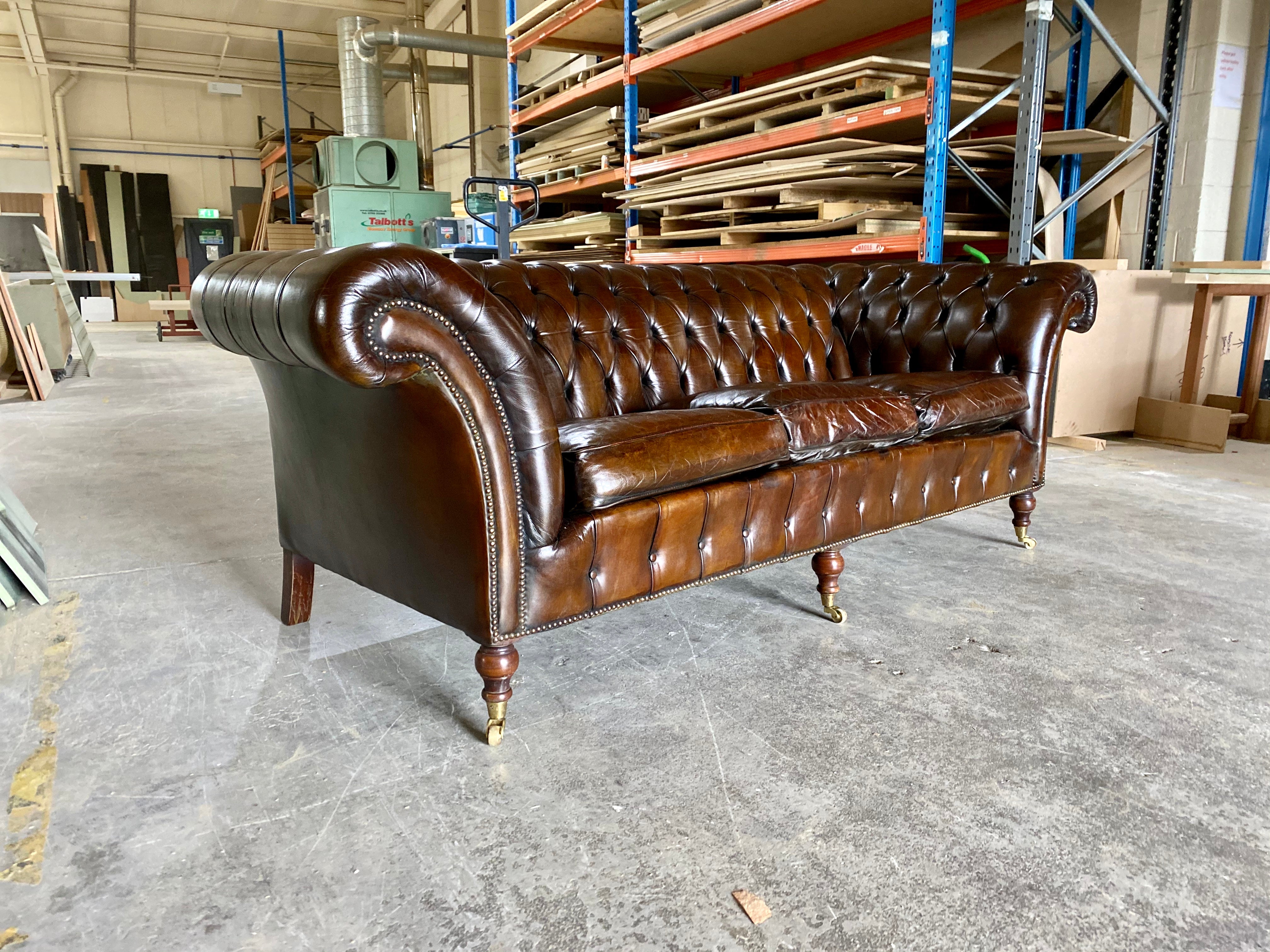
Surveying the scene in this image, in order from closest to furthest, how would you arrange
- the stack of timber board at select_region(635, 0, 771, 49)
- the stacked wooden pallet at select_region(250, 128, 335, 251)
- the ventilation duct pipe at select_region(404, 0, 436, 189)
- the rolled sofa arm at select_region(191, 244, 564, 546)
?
1. the rolled sofa arm at select_region(191, 244, 564, 546)
2. the stack of timber board at select_region(635, 0, 771, 49)
3. the ventilation duct pipe at select_region(404, 0, 436, 189)
4. the stacked wooden pallet at select_region(250, 128, 335, 251)

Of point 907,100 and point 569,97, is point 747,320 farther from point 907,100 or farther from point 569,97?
point 569,97

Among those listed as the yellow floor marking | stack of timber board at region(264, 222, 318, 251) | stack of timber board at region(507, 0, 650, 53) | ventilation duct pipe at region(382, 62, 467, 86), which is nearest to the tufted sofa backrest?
the yellow floor marking

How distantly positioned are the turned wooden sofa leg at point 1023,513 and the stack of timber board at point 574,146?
3.89 m

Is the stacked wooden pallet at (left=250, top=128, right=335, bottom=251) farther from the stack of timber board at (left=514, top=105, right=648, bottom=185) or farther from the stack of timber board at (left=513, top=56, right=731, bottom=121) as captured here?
the stack of timber board at (left=513, top=56, right=731, bottom=121)

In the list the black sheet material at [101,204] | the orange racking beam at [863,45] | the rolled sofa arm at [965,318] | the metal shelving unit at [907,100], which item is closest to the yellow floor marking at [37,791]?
the rolled sofa arm at [965,318]

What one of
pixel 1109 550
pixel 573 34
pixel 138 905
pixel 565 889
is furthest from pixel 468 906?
pixel 573 34

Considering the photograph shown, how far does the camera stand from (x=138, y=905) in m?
1.16

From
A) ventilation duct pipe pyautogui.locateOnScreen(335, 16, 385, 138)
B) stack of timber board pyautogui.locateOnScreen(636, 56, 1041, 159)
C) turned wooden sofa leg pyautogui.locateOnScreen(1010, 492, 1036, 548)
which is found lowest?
turned wooden sofa leg pyautogui.locateOnScreen(1010, 492, 1036, 548)

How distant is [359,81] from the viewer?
29.9ft

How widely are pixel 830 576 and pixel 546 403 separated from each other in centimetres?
91

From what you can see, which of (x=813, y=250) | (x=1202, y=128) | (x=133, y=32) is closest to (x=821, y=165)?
(x=813, y=250)

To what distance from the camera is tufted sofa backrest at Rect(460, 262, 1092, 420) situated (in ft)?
7.45

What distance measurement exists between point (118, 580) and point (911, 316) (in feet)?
8.18

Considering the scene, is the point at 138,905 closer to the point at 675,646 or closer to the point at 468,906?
the point at 468,906
